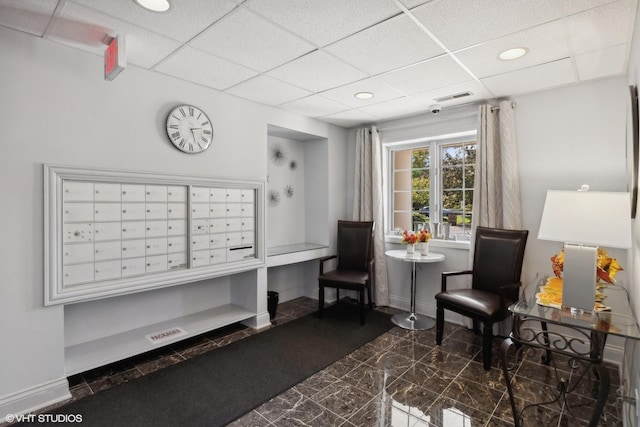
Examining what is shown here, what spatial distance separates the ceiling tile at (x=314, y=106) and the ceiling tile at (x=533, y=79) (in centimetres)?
144

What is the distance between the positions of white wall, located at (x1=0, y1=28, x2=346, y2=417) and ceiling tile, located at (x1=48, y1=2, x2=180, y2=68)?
0.14m

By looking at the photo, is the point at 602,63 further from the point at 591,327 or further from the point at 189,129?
the point at 189,129

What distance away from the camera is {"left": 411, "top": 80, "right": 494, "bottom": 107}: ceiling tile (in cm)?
298

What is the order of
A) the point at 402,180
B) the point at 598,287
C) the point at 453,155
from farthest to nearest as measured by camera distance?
1. the point at 402,180
2. the point at 453,155
3. the point at 598,287

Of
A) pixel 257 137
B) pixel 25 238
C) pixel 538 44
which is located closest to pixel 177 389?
pixel 25 238

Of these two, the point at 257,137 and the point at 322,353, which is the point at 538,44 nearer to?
the point at 257,137

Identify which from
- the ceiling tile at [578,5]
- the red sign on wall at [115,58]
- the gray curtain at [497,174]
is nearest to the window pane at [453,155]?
the gray curtain at [497,174]

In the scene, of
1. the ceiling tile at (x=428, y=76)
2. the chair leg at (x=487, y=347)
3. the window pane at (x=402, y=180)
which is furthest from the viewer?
the window pane at (x=402, y=180)

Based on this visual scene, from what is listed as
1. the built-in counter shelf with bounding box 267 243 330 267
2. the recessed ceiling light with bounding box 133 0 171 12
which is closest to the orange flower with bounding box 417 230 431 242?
the built-in counter shelf with bounding box 267 243 330 267

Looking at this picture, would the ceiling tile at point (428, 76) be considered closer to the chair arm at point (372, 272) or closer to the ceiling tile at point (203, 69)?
the ceiling tile at point (203, 69)

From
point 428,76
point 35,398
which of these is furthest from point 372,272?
point 35,398

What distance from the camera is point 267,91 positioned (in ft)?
10.2

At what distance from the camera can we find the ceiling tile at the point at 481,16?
1.76 m

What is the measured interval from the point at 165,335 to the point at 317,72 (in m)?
2.56
